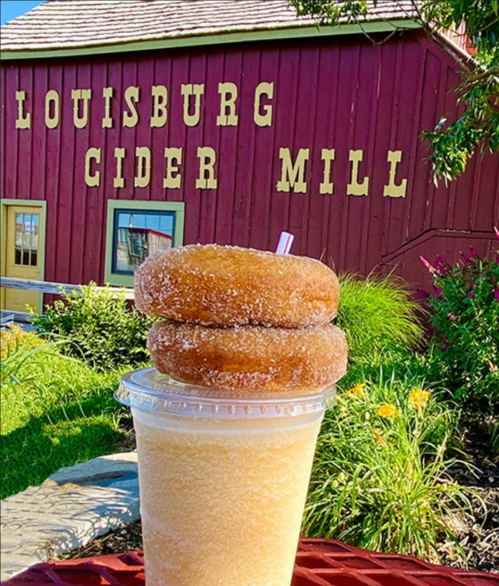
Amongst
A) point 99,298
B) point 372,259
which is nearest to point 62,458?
point 99,298

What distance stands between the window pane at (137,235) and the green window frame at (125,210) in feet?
0.12

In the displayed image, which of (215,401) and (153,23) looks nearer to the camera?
(215,401)

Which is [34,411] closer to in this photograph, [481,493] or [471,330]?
[481,493]

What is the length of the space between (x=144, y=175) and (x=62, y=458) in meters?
5.80

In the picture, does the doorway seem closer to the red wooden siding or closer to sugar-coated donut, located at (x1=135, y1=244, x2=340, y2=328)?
the red wooden siding

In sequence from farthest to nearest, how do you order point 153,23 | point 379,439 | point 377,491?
point 153,23 → point 379,439 → point 377,491

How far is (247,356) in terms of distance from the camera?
1.01 metres

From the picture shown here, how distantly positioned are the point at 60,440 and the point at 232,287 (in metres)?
0.69

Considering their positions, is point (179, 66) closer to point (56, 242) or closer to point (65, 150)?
point (65, 150)

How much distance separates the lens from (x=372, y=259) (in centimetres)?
614

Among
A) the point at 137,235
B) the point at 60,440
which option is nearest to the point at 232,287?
the point at 60,440

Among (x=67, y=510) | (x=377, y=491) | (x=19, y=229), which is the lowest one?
(x=377, y=491)

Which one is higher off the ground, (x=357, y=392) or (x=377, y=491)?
→ (x=357, y=392)

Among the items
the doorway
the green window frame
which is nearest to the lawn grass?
the doorway
